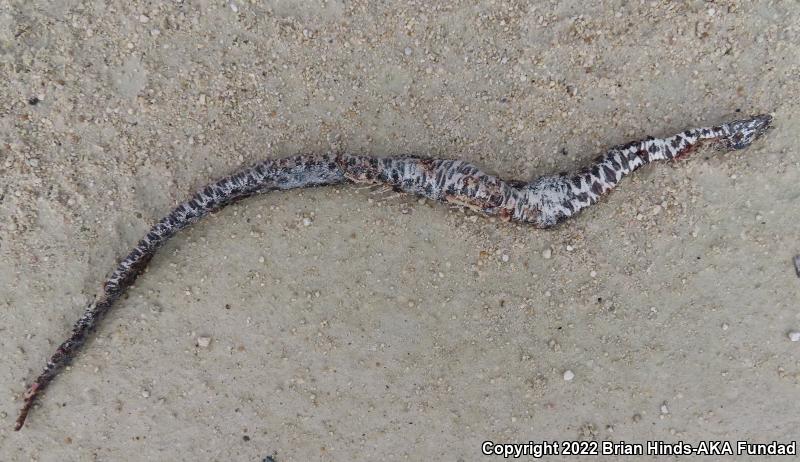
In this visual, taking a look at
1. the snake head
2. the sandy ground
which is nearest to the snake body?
the snake head

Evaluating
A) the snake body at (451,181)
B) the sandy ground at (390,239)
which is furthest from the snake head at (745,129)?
the sandy ground at (390,239)

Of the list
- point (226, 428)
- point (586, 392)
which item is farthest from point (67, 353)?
point (586, 392)

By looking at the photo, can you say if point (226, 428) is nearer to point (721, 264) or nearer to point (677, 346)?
point (677, 346)

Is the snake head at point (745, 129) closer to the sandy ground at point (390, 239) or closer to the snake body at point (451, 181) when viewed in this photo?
the snake body at point (451, 181)

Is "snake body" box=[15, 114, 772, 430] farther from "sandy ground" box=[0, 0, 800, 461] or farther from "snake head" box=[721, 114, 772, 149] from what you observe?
"sandy ground" box=[0, 0, 800, 461]

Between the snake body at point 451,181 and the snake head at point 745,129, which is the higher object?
the snake head at point 745,129

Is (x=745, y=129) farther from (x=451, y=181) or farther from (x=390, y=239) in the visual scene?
(x=390, y=239)

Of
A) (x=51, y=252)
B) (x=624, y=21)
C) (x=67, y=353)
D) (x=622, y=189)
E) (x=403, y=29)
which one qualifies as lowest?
(x=67, y=353)
